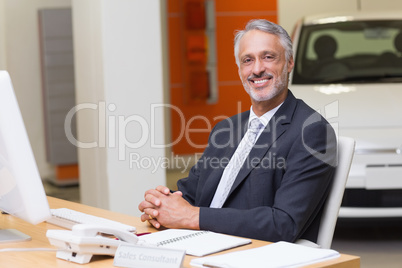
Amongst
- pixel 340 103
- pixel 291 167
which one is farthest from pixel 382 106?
pixel 291 167

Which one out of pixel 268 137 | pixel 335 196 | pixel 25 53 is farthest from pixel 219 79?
pixel 335 196

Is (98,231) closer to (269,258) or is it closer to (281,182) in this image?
(269,258)

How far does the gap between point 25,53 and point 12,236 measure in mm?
6038

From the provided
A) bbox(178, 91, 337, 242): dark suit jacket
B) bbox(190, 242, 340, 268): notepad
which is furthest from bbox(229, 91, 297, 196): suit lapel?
bbox(190, 242, 340, 268): notepad

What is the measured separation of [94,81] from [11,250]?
3003mm

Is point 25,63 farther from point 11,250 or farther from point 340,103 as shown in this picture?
point 11,250

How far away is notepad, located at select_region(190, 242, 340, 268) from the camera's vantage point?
5.41 ft

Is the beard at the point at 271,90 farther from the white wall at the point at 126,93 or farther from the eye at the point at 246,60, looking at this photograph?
the white wall at the point at 126,93

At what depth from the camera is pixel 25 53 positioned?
25.7 ft

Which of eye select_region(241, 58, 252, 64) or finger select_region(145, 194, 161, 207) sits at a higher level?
eye select_region(241, 58, 252, 64)

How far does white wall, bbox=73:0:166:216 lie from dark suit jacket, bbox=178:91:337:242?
215 centimetres

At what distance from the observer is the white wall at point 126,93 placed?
461 centimetres

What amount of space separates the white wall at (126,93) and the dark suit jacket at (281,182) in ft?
7.07

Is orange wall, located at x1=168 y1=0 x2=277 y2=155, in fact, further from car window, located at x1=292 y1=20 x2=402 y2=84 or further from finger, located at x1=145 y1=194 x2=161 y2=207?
finger, located at x1=145 y1=194 x2=161 y2=207
